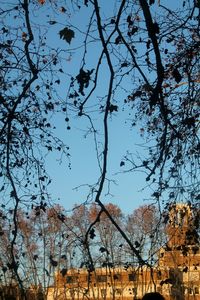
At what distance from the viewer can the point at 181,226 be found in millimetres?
7703

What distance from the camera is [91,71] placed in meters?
4.57

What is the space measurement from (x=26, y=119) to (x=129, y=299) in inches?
1637

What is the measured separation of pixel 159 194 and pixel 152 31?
7.20ft

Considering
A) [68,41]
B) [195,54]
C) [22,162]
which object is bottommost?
[22,162]

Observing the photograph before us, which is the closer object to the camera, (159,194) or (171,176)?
(159,194)

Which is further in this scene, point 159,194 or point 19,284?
point 159,194

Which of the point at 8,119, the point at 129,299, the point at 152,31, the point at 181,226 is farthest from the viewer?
the point at 129,299

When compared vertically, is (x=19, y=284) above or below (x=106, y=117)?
below

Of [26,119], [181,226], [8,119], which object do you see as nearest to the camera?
[8,119]

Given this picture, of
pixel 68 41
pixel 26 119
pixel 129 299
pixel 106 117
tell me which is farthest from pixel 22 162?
pixel 129 299

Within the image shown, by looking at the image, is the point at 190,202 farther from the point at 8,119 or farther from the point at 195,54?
the point at 8,119

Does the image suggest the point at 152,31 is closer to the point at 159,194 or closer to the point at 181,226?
the point at 159,194

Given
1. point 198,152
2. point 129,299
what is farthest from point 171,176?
point 129,299

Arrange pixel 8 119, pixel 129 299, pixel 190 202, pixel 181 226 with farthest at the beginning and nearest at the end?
pixel 129 299 < pixel 181 226 < pixel 190 202 < pixel 8 119
